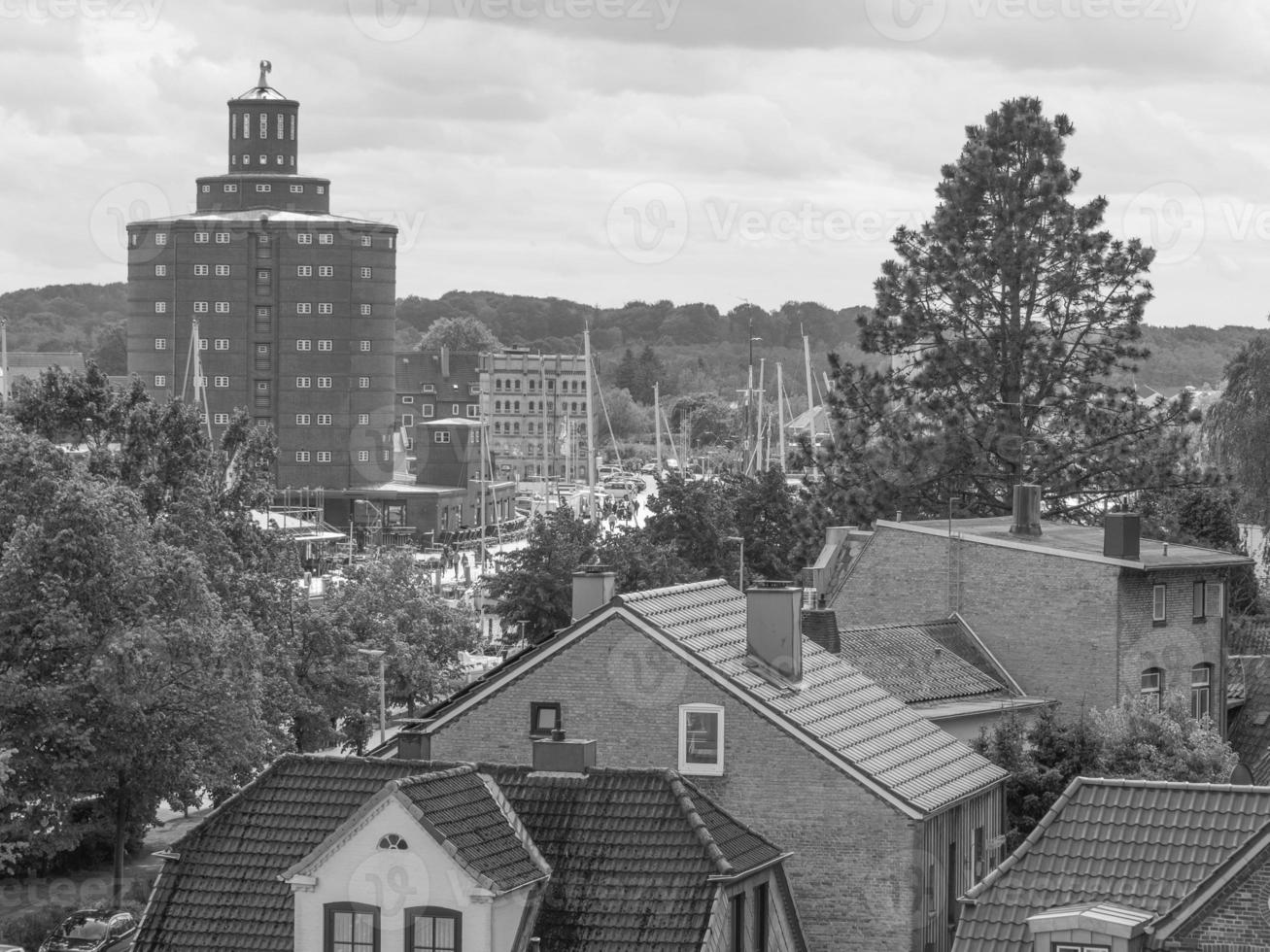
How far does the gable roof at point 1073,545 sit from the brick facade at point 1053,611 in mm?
173

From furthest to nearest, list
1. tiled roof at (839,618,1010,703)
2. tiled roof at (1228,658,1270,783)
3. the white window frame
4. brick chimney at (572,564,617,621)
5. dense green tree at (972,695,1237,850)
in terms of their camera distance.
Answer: tiled roof at (1228,658,1270,783), tiled roof at (839,618,1010,703), dense green tree at (972,695,1237,850), brick chimney at (572,564,617,621), the white window frame

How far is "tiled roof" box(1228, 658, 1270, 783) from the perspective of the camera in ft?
161

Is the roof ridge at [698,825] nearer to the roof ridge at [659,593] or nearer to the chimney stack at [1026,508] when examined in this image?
Result: the roof ridge at [659,593]

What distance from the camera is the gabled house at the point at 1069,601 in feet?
151

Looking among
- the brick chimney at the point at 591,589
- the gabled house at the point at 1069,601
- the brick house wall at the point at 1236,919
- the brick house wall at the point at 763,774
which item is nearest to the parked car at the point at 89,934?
the brick chimney at the point at 591,589

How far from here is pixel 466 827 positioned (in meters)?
26.7

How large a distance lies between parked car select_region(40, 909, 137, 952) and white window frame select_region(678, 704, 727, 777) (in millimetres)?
13279

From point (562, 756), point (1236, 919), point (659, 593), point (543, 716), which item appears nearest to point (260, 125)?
point (659, 593)

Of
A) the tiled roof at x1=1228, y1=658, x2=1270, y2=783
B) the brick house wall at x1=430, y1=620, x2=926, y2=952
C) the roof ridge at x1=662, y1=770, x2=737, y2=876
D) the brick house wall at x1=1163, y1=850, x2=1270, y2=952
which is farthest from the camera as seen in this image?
the tiled roof at x1=1228, y1=658, x2=1270, y2=783

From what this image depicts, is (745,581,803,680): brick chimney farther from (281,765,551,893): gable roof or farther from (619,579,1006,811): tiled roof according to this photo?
(281,765,551,893): gable roof

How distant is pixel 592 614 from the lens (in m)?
32.2

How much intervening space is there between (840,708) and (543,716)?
441 cm

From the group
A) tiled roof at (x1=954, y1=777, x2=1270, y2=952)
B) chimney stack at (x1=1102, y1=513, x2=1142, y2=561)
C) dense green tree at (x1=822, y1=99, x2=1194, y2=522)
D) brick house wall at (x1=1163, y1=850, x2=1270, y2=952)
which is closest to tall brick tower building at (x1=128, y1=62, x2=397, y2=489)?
dense green tree at (x1=822, y1=99, x2=1194, y2=522)

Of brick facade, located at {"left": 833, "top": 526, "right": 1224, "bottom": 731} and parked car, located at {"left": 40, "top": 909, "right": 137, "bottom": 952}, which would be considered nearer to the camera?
parked car, located at {"left": 40, "top": 909, "right": 137, "bottom": 952}
